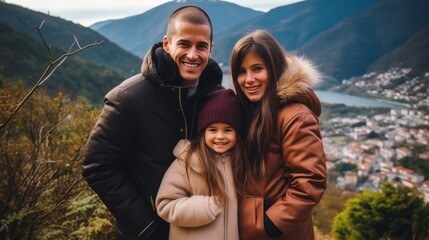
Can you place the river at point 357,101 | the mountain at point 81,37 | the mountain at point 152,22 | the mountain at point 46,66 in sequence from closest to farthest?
the mountain at point 46,66 < the mountain at point 81,37 < the river at point 357,101 < the mountain at point 152,22

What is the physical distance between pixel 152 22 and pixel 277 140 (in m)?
162

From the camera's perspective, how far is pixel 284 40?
377 feet

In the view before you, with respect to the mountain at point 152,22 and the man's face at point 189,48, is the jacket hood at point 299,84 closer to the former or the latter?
the man's face at point 189,48

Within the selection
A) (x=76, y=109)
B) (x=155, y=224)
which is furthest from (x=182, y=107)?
(x=76, y=109)

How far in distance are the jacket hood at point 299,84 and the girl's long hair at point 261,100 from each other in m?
0.04

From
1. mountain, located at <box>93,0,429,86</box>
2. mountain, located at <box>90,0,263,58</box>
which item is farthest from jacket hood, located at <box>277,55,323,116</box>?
mountain, located at <box>90,0,263,58</box>

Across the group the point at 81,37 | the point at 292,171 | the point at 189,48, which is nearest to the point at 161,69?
the point at 189,48

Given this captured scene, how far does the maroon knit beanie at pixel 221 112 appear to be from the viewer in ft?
6.04

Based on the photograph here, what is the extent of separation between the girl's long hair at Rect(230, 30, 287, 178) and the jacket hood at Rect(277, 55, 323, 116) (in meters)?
0.04

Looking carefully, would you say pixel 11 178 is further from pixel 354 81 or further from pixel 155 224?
pixel 354 81

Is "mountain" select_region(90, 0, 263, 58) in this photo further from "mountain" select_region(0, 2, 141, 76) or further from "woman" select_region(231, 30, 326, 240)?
"woman" select_region(231, 30, 326, 240)

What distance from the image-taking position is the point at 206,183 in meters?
1.75

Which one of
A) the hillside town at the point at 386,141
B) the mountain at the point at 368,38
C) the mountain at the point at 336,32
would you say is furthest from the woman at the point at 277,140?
the mountain at the point at 368,38

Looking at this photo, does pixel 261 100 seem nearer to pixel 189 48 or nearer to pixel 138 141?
pixel 189 48
